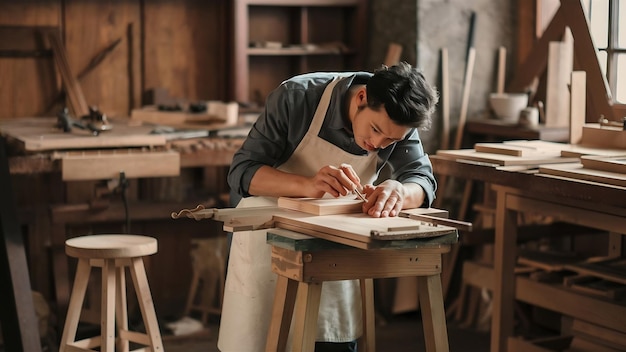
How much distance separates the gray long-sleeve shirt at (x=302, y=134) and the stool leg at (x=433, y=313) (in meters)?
0.33

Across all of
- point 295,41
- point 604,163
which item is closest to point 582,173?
point 604,163

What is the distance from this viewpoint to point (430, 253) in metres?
3.11

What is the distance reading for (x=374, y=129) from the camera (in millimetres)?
3135

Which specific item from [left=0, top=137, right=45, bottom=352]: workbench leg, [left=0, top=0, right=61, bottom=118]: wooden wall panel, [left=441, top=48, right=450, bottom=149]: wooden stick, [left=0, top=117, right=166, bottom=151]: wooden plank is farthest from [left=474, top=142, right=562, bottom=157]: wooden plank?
[left=0, top=0, right=61, bottom=118]: wooden wall panel

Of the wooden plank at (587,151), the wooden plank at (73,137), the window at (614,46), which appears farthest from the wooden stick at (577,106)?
the wooden plank at (73,137)

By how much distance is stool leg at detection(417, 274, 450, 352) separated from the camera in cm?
312

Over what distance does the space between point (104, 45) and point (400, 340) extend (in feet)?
8.06

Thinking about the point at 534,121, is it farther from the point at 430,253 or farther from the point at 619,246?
the point at 430,253

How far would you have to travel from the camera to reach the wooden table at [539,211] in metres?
3.68

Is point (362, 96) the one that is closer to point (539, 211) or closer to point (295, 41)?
point (539, 211)

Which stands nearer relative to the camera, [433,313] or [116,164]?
[433,313]

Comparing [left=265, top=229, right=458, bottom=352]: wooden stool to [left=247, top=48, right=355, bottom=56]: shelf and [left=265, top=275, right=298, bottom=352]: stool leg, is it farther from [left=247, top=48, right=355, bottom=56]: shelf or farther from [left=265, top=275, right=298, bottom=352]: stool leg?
[left=247, top=48, right=355, bottom=56]: shelf

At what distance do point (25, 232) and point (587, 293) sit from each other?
3.14m

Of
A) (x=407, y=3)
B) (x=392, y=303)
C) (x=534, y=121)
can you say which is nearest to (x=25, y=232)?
(x=392, y=303)
